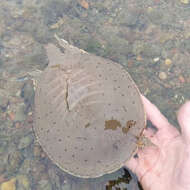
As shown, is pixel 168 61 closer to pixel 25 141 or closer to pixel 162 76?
pixel 162 76

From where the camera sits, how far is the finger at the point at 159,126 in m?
3.87

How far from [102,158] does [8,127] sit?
2.17 meters

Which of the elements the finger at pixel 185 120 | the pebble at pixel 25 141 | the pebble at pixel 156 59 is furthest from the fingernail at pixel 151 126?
the pebble at pixel 25 141

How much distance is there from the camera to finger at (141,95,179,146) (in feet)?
12.7

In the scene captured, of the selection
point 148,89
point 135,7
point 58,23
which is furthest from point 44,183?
point 135,7

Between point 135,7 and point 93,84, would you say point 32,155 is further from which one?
point 135,7

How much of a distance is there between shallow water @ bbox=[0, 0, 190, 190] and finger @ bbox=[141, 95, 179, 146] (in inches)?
13.5

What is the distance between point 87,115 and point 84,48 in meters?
2.17

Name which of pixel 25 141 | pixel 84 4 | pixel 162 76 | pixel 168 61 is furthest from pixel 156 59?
pixel 25 141

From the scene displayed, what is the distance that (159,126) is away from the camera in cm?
399

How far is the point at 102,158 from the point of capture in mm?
3023

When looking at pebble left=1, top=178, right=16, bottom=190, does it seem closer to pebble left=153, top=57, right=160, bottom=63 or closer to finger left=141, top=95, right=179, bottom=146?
finger left=141, top=95, right=179, bottom=146

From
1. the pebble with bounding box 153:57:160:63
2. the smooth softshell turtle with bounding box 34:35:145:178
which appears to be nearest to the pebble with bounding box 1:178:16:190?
the smooth softshell turtle with bounding box 34:35:145:178

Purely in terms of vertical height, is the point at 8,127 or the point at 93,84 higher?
the point at 93,84
